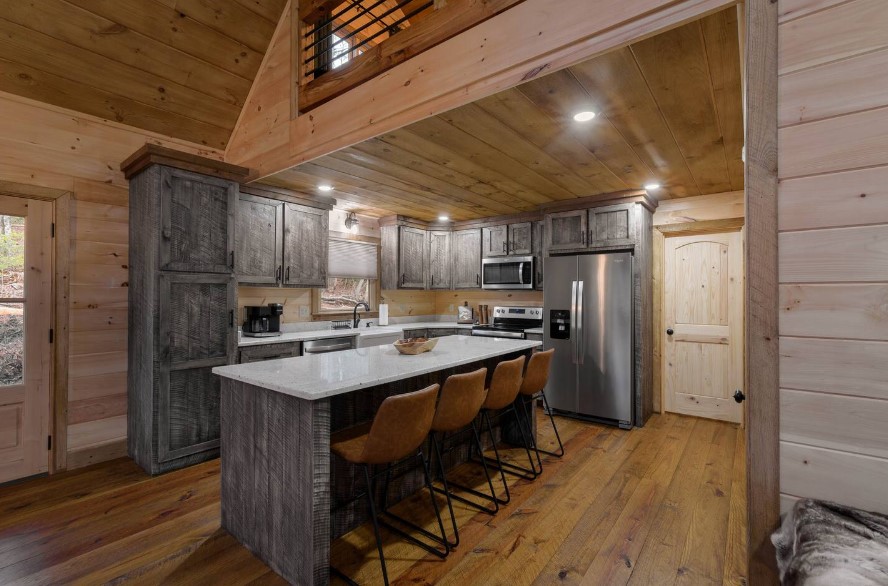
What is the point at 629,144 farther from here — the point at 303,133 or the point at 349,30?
the point at 349,30

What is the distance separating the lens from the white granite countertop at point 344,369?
6.10 feet

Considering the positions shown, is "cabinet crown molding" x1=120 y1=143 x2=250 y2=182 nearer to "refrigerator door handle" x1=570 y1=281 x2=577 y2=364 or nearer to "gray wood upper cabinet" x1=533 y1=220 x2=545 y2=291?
"gray wood upper cabinet" x1=533 y1=220 x2=545 y2=291

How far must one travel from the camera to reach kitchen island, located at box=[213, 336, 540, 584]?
1.83 metres

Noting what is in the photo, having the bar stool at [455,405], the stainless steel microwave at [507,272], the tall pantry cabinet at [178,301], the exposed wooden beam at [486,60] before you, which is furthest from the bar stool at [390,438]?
the stainless steel microwave at [507,272]

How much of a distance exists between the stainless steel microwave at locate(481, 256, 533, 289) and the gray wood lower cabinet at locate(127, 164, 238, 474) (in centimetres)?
301

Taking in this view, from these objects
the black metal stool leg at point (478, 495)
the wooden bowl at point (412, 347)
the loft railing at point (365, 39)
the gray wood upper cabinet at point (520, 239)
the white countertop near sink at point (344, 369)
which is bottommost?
the black metal stool leg at point (478, 495)

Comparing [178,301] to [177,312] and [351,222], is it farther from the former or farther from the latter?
[351,222]

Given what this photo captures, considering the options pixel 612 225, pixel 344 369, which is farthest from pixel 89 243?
pixel 612 225

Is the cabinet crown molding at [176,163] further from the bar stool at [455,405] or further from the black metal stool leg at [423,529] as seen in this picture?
the black metal stool leg at [423,529]

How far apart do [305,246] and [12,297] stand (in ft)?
7.19

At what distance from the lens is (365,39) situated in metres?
3.06

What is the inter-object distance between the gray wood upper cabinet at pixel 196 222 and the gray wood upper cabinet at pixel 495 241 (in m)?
3.05

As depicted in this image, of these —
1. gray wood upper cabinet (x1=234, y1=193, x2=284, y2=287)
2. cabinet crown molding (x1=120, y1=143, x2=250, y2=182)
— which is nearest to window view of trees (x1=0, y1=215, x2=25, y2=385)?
cabinet crown molding (x1=120, y1=143, x2=250, y2=182)

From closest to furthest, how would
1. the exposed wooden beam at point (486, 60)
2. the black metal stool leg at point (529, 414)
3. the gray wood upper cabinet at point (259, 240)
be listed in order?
the exposed wooden beam at point (486, 60) → the black metal stool leg at point (529, 414) → the gray wood upper cabinet at point (259, 240)
